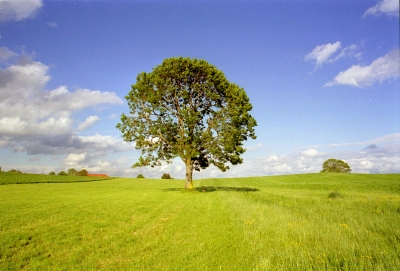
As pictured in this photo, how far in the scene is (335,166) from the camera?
107000mm

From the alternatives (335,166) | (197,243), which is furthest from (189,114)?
(335,166)

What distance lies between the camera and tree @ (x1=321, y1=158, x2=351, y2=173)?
105 meters

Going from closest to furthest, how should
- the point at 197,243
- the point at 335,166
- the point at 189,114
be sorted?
the point at 197,243, the point at 189,114, the point at 335,166

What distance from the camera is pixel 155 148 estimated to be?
35.0 m

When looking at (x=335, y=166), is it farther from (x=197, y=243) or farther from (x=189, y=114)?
(x=197, y=243)

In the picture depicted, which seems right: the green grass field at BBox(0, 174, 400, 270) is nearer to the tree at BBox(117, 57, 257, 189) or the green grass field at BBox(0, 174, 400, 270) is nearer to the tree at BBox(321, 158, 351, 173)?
the tree at BBox(117, 57, 257, 189)

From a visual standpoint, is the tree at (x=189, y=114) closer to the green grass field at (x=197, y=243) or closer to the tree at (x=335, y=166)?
the green grass field at (x=197, y=243)

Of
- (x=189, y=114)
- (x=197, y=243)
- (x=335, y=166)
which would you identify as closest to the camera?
(x=197, y=243)

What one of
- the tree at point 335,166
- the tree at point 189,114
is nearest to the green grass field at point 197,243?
the tree at point 189,114

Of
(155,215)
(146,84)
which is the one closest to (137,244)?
(155,215)

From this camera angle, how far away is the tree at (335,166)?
105 m

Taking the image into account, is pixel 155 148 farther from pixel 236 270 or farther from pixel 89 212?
pixel 236 270

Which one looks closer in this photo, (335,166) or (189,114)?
(189,114)

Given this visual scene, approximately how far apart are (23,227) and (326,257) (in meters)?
14.2
